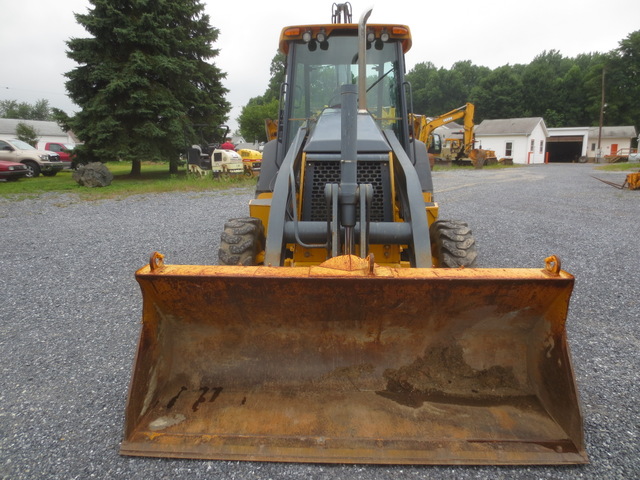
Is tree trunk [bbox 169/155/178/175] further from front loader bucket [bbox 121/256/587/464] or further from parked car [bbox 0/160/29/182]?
front loader bucket [bbox 121/256/587/464]

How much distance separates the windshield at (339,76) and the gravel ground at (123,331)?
252cm

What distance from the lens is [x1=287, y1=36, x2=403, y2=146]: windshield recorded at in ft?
14.2

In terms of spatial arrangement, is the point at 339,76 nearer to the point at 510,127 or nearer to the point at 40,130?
the point at 510,127

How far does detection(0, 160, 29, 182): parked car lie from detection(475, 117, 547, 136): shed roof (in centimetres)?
4362

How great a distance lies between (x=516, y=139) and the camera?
45156mm

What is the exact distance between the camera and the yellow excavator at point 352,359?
217 centimetres

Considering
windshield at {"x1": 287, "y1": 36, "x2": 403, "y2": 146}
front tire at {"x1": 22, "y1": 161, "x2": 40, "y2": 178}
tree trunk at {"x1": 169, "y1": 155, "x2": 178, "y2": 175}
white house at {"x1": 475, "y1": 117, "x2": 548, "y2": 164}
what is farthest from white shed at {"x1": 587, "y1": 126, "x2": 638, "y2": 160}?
windshield at {"x1": 287, "y1": 36, "x2": 403, "y2": 146}

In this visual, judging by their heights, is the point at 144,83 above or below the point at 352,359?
above

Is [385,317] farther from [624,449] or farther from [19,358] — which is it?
[19,358]

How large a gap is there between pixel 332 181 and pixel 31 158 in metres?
20.5

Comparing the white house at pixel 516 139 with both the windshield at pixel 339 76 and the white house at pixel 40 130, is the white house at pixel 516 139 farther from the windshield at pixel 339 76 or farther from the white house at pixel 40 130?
the white house at pixel 40 130

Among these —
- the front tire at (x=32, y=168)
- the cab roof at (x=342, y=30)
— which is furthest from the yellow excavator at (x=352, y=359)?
the front tire at (x=32, y=168)

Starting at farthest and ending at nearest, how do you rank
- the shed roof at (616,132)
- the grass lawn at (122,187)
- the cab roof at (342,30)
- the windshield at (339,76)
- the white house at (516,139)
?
the shed roof at (616,132)
the white house at (516,139)
the grass lawn at (122,187)
the windshield at (339,76)
the cab roof at (342,30)

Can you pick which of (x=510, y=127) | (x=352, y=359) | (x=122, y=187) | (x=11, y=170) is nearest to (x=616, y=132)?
(x=510, y=127)
